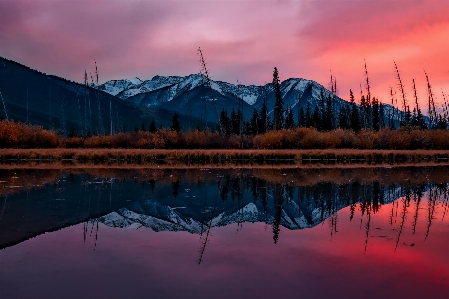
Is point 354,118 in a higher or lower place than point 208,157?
higher

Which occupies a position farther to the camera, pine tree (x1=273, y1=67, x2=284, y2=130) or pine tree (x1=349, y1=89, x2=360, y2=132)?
pine tree (x1=349, y1=89, x2=360, y2=132)

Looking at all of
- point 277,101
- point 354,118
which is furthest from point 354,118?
point 277,101

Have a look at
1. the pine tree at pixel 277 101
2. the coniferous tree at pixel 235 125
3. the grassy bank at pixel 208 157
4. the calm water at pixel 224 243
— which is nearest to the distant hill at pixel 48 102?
the coniferous tree at pixel 235 125

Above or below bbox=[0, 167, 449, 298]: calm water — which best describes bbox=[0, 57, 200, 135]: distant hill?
above

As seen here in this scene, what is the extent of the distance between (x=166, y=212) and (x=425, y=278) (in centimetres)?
848

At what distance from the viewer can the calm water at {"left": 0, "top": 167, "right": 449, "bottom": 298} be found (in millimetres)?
6176

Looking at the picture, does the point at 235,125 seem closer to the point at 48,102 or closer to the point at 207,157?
A: the point at 207,157

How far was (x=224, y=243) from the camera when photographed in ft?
30.2

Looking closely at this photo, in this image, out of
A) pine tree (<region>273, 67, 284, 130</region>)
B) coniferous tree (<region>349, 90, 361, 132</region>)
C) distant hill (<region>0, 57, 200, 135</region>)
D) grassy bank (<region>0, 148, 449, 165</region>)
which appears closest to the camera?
grassy bank (<region>0, 148, 449, 165</region>)

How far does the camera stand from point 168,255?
811 cm

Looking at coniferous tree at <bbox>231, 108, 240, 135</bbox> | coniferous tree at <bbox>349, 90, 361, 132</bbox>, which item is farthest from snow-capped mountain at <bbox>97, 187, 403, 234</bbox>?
coniferous tree at <bbox>349, 90, 361, 132</bbox>

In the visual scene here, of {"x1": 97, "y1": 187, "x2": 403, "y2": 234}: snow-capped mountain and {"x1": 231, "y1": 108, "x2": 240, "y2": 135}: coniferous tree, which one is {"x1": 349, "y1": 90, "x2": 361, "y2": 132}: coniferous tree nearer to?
{"x1": 231, "y1": 108, "x2": 240, "y2": 135}: coniferous tree

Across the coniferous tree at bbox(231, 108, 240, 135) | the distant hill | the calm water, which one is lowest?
the calm water

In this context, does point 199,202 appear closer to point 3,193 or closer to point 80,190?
point 80,190
